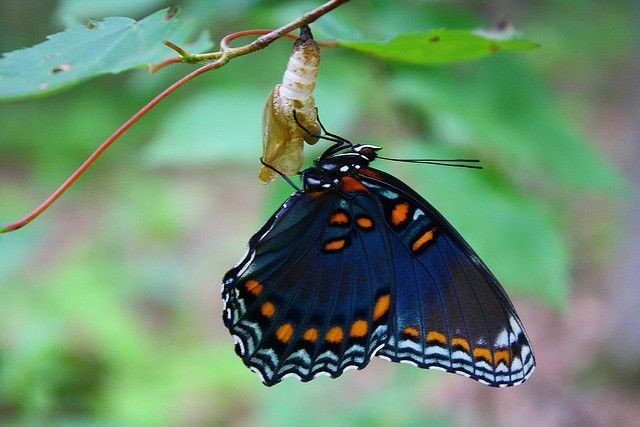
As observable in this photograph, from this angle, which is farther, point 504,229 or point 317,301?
point 504,229

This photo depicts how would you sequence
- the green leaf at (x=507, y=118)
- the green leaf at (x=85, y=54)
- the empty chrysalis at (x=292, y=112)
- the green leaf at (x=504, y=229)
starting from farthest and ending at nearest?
1. the green leaf at (x=507, y=118)
2. the green leaf at (x=504, y=229)
3. the empty chrysalis at (x=292, y=112)
4. the green leaf at (x=85, y=54)

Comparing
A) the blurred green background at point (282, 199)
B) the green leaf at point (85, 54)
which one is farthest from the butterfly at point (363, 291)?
the green leaf at point (85, 54)

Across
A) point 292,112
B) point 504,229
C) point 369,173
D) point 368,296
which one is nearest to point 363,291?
point 368,296

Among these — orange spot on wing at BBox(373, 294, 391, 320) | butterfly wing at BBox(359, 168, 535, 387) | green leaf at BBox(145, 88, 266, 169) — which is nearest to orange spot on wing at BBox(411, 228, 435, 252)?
butterfly wing at BBox(359, 168, 535, 387)

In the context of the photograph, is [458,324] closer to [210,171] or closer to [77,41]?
[77,41]

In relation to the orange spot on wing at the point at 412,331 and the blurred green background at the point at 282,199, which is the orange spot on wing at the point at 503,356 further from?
the blurred green background at the point at 282,199

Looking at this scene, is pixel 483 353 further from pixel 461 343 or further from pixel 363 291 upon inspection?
pixel 363 291
